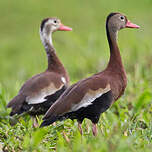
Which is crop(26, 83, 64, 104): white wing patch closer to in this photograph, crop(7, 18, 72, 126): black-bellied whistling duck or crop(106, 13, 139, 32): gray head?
crop(7, 18, 72, 126): black-bellied whistling duck

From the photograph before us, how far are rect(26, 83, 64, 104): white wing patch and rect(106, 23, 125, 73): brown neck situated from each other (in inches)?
31.1

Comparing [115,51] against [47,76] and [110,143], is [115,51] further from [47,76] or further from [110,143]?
[110,143]

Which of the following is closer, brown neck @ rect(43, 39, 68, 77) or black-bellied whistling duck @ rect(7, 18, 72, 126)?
black-bellied whistling duck @ rect(7, 18, 72, 126)

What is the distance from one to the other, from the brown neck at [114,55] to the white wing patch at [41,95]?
0.79 m

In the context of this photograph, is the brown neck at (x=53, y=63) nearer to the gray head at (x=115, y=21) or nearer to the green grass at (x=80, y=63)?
the green grass at (x=80, y=63)

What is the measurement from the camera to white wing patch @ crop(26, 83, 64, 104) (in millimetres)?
4985

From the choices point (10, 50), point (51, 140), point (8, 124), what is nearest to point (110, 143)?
point (51, 140)

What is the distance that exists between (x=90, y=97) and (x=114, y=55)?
71 centimetres

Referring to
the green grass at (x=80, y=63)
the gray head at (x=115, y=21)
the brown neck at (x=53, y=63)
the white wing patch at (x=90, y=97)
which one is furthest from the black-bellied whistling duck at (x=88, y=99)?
the brown neck at (x=53, y=63)

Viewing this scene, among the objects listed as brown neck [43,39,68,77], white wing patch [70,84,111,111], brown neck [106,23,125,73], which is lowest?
brown neck [43,39,68,77]

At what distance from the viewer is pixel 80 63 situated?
27.2 feet

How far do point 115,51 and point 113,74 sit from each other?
1.26 ft

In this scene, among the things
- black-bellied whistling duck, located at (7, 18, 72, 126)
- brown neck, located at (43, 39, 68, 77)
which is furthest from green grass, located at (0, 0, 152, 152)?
brown neck, located at (43, 39, 68, 77)

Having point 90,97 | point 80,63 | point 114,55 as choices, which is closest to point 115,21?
point 114,55
